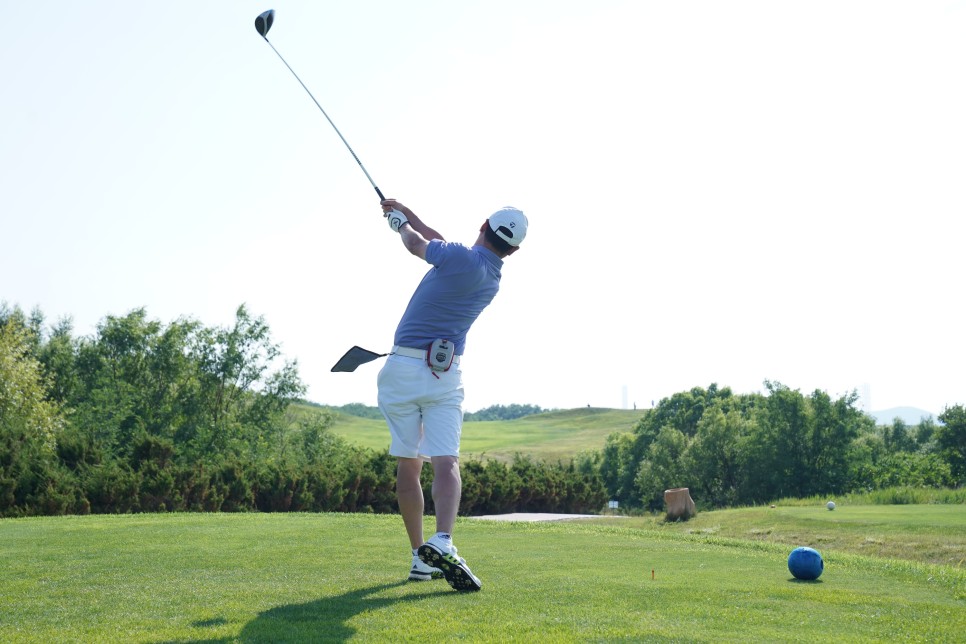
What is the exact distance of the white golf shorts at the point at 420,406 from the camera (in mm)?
6039

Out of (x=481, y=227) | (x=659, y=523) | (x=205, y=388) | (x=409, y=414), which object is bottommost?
(x=659, y=523)

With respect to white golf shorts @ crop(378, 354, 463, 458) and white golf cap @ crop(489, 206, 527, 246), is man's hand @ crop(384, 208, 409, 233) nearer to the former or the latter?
white golf cap @ crop(489, 206, 527, 246)

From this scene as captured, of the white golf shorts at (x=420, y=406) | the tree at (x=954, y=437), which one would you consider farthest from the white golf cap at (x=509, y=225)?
the tree at (x=954, y=437)

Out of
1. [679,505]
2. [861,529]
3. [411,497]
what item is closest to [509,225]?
[411,497]

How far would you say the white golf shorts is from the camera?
19.8 feet

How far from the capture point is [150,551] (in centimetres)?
755

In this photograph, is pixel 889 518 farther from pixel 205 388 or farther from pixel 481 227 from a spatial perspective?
pixel 205 388

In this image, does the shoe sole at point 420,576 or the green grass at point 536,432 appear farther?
the green grass at point 536,432

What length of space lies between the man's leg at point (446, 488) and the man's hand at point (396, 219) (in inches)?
65.2

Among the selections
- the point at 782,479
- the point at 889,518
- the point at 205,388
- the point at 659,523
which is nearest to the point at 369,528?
the point at 889,518

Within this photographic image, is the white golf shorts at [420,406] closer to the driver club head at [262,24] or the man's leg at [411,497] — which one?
the man's leg at [411,497]

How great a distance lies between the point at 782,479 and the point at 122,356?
4090 cm

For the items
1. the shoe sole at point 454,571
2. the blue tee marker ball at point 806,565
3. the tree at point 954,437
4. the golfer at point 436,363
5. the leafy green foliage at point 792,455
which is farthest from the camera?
the leafy green foliage at point 792,455

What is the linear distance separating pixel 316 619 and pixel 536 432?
117 metres
